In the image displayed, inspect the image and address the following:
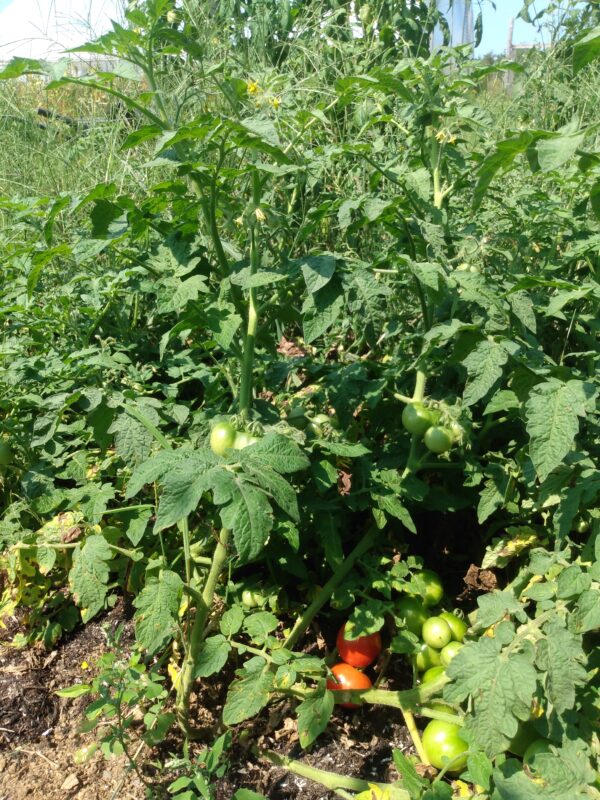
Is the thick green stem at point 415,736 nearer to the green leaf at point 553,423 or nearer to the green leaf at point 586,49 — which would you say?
the green leaf at point 553,423

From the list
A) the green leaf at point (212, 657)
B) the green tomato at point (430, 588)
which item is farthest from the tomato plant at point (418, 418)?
the green leaf at point (212, 657)

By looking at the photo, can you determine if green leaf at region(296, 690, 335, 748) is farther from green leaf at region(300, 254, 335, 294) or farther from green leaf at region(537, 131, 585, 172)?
green leaf at region(537, 131, 585, 172)

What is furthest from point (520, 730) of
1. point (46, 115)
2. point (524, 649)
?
point (46, 115)

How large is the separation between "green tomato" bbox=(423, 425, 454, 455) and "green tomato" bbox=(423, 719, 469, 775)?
1.97 feet

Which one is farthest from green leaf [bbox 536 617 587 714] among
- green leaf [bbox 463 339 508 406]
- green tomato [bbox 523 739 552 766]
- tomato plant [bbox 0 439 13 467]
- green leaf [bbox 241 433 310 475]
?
tomato plant [bbox 0 439 13 467]

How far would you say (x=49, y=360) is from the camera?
2.06 m

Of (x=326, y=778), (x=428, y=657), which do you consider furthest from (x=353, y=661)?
(x=326, y=778)

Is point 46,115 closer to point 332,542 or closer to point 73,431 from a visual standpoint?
point 73,431

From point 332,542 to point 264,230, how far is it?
3.05 feet

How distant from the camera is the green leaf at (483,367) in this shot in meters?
1.42

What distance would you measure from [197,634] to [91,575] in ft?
0.90

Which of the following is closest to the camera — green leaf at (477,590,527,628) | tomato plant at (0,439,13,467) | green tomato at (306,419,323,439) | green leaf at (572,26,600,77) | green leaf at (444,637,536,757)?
green leaf at (572,26,600,77)

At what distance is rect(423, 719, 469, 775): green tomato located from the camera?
1.56 meters

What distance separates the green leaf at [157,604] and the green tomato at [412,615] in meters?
0.61
